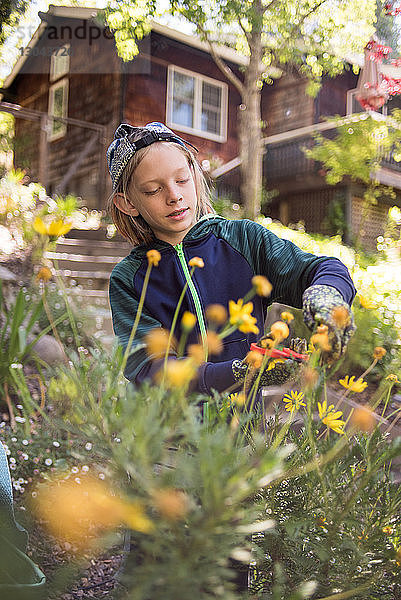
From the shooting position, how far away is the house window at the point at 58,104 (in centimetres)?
541

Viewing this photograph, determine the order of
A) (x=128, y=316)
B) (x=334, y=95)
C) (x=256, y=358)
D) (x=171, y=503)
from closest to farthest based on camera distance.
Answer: (x=171, y=503) → (x=256, y=358) → (x=128, y=316) → (x=334, y=95)

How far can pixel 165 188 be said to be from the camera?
0.64 m

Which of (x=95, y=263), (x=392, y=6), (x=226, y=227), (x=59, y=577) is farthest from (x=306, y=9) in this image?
(x=59, y=577)

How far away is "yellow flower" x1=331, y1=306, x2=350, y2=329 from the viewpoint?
0.38 meters

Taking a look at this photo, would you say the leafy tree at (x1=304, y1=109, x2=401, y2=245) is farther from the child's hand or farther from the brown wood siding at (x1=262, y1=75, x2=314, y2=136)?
the child's hand

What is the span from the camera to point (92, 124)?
4879 mm

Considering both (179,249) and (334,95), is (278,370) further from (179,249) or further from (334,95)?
(334,95)

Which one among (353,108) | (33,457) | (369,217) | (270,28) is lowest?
(33,457)

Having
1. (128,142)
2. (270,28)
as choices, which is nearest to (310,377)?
(128,142)

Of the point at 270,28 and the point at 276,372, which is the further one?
the point at 270,28

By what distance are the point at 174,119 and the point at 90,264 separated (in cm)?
237

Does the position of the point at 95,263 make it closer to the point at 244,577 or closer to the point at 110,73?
the point at 110,73

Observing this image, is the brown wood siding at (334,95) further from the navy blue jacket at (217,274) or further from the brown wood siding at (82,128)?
the navy blue jacket at (217,274)

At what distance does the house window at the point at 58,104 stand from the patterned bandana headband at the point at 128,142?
4988 millimetres
